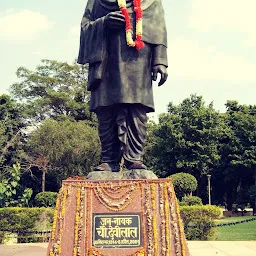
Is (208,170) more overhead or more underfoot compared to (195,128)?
more underfoot

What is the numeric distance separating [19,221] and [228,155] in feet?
63.7

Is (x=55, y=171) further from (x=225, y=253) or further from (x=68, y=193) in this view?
(x=68, y=193)

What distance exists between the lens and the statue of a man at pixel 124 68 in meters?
5.36

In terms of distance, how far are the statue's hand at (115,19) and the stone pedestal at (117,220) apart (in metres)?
1.88

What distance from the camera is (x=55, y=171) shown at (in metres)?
A: 24.3

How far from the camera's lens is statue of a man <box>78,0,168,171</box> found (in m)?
5.36

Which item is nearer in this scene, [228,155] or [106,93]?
[106,93]

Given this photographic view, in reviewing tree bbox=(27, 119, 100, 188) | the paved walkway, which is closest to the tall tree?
tree bbox=(27, 119, 100, 188)

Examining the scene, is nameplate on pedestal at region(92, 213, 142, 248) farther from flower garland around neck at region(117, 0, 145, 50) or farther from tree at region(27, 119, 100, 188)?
tree at region(27, 119, 100, 188)

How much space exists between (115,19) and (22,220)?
22.3ft

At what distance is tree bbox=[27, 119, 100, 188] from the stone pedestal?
18.3m

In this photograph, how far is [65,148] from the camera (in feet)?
75.6

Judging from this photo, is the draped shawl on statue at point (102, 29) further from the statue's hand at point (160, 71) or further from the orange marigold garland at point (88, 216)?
the orange marigold garland at point (88, 216)

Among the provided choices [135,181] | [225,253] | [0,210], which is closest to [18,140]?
[0,210]
